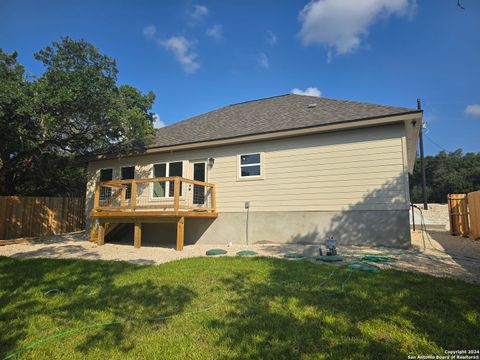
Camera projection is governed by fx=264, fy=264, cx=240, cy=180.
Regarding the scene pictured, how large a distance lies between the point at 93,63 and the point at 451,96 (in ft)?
88.2

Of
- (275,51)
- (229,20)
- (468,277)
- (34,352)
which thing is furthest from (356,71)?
(34,352)

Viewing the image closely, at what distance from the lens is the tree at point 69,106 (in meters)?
7.85

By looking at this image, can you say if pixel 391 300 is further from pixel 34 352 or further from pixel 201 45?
pixel 201 45

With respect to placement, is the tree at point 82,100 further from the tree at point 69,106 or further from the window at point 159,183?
the window at point 159,183

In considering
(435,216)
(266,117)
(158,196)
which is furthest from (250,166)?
(435,216)

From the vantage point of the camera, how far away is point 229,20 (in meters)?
10.3

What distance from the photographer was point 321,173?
27.9 ft

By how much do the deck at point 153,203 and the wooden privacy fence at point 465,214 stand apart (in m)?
8.90

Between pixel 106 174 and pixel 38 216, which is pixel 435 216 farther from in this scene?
pixel 38 216

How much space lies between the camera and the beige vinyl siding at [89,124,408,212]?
7633 millimetres

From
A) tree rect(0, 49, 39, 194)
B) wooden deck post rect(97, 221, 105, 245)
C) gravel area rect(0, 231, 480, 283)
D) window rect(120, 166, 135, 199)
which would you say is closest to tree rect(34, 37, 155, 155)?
tree rect(0, 49, 39, 194)

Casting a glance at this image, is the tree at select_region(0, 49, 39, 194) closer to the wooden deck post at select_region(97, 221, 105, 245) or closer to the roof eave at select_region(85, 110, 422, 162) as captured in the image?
the roof eave at select_region(85, 110, 422, 162)

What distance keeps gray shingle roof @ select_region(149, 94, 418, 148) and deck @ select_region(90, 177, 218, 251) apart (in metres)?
1.91

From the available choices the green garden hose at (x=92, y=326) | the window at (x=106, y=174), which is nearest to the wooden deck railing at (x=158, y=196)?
the window at (x=106, y=174)
